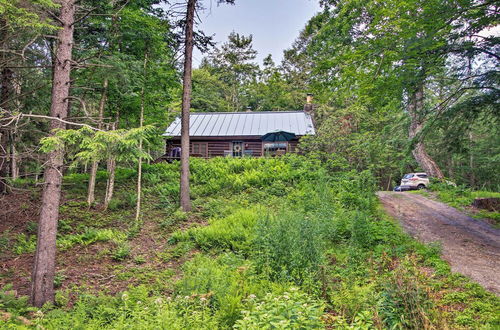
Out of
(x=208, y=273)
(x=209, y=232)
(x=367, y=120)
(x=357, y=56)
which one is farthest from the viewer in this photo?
(x=367, y=120)

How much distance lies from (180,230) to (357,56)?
6.68m

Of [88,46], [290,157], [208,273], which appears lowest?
[208,273]

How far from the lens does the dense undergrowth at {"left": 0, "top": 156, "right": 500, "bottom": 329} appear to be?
11.6 ft

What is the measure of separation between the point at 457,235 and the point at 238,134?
46.8 ft

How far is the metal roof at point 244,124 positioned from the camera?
1948cm

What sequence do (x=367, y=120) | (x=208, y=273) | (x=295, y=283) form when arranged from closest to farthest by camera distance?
(x=295, y=283) → (x=208, y=273) → (x=367, y=120)

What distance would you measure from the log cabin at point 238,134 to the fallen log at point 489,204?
10407mm

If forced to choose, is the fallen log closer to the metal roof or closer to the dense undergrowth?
the dense undergrowth

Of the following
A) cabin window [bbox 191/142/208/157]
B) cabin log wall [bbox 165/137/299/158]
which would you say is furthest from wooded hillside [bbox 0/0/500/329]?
cabin window [bbox 191/142/208/157]

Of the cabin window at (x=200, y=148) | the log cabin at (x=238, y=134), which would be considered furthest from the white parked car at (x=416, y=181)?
the cabin window at (x=200, y=148)

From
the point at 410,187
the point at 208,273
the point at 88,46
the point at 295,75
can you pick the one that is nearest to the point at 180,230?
the point at 208,273

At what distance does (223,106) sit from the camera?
34438mm

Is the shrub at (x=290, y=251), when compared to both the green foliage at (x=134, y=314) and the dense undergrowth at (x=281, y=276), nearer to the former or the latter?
the dense undergrowth at (x=281, y=276)

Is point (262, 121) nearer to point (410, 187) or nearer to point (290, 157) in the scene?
point (290, 157)
